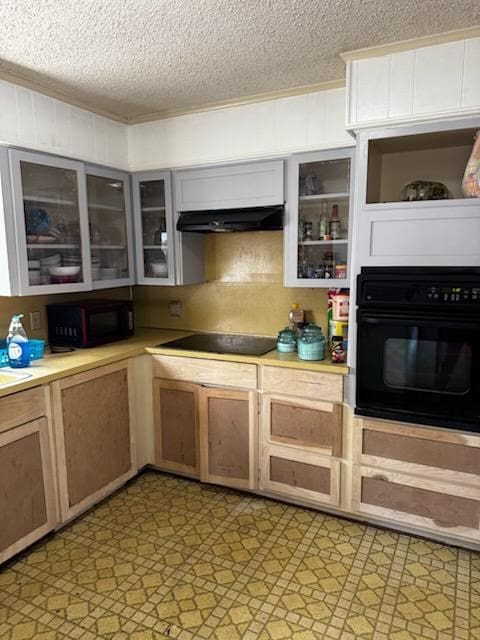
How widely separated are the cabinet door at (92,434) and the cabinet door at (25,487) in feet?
0.28

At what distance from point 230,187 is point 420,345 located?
1.42 meters

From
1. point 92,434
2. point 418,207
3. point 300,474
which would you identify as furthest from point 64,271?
point 418,207

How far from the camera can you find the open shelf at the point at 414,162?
7.13ft

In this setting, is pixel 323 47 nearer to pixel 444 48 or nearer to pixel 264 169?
pixel 444 48

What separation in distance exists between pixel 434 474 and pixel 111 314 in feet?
6.80

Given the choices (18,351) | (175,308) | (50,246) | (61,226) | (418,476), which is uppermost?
(61,226)

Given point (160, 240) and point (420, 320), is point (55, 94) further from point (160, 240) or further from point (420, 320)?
point (420, 320)

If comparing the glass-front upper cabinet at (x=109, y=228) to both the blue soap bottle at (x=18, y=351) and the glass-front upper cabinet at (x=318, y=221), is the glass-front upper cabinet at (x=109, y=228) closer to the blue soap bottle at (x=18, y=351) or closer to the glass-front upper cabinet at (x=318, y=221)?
the blue soap bottle at (x=18, y=351)

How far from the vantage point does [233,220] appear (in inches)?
104

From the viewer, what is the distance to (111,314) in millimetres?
2908

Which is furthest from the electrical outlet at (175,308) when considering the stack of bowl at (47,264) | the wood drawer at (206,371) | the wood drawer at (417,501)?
the wood drawer at (417,501)

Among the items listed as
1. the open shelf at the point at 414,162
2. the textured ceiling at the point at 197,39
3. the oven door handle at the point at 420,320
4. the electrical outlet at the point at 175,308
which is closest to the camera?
the textured ceiling at the point at 197,39

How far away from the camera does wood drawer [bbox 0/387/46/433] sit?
1975 mm

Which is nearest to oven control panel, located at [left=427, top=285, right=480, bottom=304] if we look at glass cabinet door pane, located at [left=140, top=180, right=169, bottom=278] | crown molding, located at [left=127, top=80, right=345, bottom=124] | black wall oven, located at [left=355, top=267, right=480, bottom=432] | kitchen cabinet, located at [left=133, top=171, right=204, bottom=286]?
black wall oven, located at [left=355, top=267, right=480, bottom=432]
